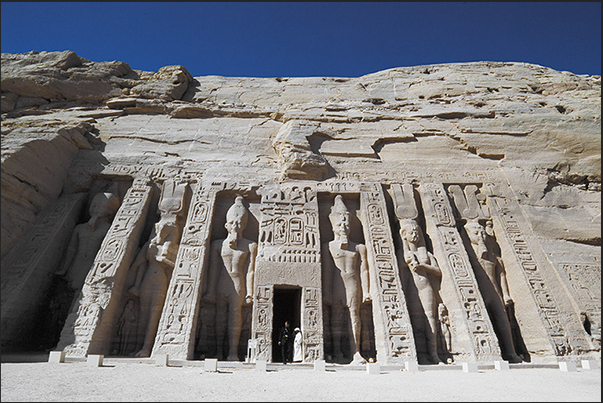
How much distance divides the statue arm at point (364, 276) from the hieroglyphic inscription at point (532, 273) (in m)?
3.28

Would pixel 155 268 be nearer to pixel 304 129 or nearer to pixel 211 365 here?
pixel 211 365

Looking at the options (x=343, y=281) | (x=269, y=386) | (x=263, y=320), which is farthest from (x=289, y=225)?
(x=269, y=386)

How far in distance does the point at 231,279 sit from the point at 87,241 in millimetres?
3326

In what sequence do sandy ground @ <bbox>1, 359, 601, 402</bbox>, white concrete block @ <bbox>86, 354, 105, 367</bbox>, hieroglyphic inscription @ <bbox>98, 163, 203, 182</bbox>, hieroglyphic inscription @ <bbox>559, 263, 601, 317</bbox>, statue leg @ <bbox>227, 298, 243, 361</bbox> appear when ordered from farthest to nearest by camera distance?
1. hieroglyphic inscription @ <bbox>98, 163, 203, 182</bbox>
2. hieroglyphic inscription @ <bbox>559, 263, 601, 317</bbox>
3. statue leg @ <bbox>227, 298, 243, 361</bbox>
4. white concrete block @ <bbox>86, 354, 105, 367</bbox>
5. sandy ground @ <bbox>1, 359, 601, 402</bbox>

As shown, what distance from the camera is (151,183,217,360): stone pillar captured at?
21.9 ft

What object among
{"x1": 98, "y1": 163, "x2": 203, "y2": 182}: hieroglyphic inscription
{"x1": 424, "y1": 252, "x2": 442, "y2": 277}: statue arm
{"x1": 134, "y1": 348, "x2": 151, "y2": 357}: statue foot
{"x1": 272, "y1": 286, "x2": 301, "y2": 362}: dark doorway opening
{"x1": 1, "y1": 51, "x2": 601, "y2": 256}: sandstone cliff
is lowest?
{"x1": 134, "y1": 348, "x2": 151, "y2": 357}: statue foot

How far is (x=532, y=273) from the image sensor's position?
7.92m

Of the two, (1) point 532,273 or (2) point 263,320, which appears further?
(1) point 532,273

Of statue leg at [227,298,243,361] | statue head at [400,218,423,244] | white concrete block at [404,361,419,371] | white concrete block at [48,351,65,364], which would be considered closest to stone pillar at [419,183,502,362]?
statue head at [400,218,423,244]

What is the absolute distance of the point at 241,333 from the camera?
7.57 meters

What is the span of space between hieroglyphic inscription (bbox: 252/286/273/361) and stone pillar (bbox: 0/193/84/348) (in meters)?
4.36

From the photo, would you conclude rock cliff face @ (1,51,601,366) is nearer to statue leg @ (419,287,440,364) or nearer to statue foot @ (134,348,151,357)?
statue leg @ (419,287,440,364)

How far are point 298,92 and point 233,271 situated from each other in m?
7.62

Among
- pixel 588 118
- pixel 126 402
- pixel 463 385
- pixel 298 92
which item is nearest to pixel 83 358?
pixel 126 402
